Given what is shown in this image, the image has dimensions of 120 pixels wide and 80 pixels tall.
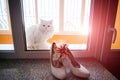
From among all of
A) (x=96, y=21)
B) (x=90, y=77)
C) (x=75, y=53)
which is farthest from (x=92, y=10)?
(x=90, y=77)

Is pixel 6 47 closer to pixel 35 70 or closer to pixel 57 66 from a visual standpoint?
pixel 35 70

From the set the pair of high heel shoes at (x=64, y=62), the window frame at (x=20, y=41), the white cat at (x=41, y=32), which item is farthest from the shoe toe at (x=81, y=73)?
the white cat at (x=41, y=32)

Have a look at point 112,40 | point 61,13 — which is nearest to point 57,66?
point 112,40

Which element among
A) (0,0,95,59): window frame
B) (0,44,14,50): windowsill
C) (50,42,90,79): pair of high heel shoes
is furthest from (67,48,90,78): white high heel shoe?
(0,44,14,50): windowsill

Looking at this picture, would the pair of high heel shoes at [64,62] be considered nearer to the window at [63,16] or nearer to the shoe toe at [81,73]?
the shoe toe at [81,73]

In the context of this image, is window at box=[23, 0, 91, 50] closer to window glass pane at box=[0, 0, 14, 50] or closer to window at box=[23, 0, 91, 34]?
window at box=[23, 0, 91, 34]

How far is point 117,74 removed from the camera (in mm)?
1000

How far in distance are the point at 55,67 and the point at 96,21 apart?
40cm

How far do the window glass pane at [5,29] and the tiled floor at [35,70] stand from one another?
0.48 feet

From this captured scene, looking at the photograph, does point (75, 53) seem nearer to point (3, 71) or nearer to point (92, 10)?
Answer: point (92, 10)

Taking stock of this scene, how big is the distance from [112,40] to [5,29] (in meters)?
0.77

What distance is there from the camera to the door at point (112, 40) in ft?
2.73

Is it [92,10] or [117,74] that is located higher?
[92,10]

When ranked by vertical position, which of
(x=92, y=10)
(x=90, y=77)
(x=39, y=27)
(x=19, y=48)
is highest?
(x=92, y=10)
